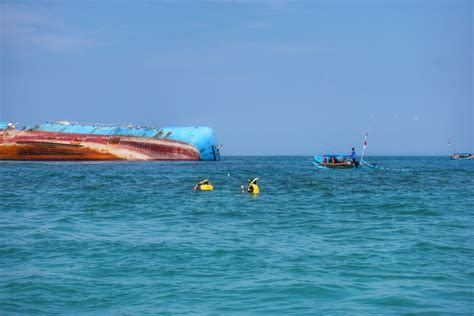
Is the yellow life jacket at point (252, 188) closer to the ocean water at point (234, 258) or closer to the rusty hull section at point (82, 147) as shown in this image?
the ocean water at point (234, 258)

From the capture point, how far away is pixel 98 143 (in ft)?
310

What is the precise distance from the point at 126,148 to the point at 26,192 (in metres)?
59.8

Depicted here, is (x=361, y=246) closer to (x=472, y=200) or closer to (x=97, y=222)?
(x=97, y=222)

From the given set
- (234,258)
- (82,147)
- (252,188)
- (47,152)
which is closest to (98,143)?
(82,147)

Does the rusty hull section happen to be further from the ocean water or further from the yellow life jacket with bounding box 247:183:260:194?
the ocean water

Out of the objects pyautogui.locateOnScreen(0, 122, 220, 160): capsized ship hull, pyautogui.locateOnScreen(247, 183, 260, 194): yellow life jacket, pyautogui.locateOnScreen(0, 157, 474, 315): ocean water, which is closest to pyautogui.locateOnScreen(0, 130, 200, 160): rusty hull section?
pyautogui.locateOnScreen(0, 122, 220, 160): capsized ship hull

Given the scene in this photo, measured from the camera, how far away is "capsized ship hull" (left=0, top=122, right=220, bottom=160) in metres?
93.3

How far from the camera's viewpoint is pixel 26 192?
116ft

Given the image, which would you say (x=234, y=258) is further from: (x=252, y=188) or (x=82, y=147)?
(x=82, y=147)

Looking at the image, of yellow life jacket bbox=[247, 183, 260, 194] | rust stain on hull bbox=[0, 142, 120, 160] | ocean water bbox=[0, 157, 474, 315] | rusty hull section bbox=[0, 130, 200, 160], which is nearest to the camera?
ocean water bbox=[0, 157, 474, 315]

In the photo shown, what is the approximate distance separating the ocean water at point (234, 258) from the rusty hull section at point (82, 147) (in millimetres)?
65913

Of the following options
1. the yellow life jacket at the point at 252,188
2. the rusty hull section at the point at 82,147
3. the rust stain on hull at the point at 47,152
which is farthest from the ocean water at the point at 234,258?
the rust stain on hull at the point at 47,152

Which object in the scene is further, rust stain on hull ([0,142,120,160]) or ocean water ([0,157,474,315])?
rust stain on hull ([0,142,120,160])

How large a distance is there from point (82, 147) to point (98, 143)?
3073 mm
